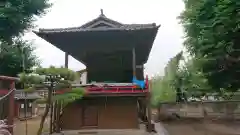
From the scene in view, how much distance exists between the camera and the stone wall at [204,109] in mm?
19781

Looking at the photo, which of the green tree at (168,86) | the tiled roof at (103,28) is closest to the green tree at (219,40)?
the tiled roof at (103,28)

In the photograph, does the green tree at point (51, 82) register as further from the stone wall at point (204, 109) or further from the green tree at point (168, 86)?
the green tree at point (168, 86)

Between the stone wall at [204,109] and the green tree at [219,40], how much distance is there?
5189 mm

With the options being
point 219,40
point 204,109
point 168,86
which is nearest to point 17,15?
point 219,40

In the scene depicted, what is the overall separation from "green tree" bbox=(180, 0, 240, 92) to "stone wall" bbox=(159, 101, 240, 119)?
5189mm

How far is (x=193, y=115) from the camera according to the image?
20.2 m

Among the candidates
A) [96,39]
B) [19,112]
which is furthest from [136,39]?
[19,112]

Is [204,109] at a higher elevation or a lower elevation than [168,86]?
lower

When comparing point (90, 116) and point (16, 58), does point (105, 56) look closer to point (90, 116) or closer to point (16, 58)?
point (90, 116)

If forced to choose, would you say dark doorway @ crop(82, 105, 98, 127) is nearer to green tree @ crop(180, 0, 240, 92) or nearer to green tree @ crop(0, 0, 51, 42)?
green tree @ crop(180, 0, 240, 92)

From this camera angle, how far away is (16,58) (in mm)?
19688

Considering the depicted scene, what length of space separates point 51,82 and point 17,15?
353 inches

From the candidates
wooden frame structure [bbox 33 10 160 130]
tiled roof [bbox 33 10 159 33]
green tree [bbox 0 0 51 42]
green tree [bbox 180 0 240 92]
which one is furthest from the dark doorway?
green tree [bbox 0 0 51 42]

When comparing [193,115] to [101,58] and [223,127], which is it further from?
[101,58]
